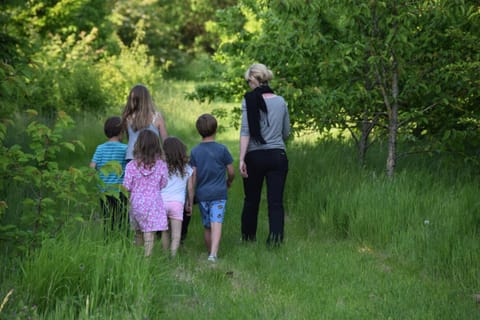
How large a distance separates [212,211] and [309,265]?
1198 millimetres

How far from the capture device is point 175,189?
7000 mm

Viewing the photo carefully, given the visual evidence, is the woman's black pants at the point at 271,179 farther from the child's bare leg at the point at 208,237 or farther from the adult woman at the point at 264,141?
the child's bare leg at the point at 208,237

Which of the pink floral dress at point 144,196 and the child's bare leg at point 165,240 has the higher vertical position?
the pink floral dress at point 144,196

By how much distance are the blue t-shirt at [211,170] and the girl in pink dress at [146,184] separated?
58 centimetres

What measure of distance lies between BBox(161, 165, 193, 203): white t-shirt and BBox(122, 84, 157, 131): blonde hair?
61cm

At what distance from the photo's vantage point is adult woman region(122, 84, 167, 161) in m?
7.03

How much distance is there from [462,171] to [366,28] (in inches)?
92.3

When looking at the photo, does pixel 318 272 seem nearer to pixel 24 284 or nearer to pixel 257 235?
pixel 257 235

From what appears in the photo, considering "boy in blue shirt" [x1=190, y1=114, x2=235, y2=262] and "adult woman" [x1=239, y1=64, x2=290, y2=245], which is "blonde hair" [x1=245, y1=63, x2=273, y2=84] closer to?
"adult woman" [x1=239, y1=64, x2=290, y2=245]

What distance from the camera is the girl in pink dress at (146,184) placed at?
6555mm

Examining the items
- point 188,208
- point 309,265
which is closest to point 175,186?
point 188,208

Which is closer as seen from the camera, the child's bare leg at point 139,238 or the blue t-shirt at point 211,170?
the child's bare leg at point 139,238

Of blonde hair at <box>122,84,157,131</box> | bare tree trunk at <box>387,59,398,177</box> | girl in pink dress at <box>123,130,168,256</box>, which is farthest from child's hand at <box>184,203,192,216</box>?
bare tree trunk at <box>387,59,398,177</box>

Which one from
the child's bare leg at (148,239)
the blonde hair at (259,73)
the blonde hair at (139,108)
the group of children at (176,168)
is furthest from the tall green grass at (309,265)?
the blonde hair at (259,73)
